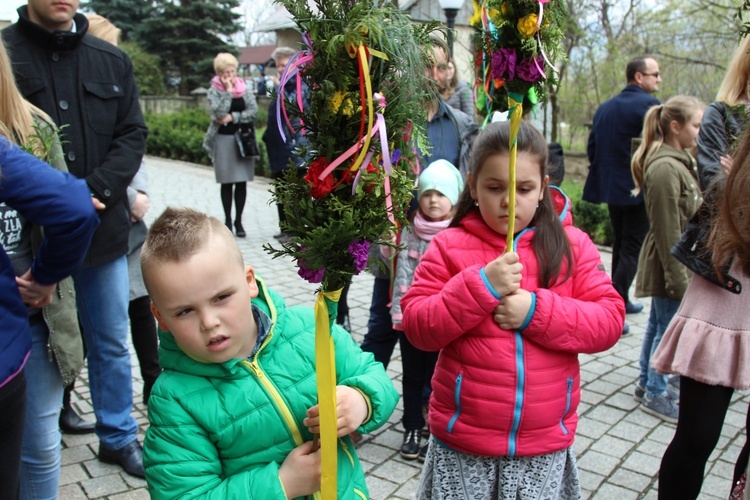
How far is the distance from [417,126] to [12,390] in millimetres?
1367

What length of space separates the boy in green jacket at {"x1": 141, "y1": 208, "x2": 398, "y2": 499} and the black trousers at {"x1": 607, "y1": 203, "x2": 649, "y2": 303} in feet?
14.2

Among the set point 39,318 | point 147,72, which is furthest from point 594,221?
point 147,72

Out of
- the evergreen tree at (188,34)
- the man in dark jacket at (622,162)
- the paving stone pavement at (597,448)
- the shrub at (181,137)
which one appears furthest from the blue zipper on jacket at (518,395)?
the evergreen tree at (188,34)

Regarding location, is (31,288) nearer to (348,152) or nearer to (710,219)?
(348,152)

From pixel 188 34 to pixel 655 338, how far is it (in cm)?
3600

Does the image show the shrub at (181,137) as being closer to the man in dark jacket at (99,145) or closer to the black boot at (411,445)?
the man in dark jacket at (99,145)

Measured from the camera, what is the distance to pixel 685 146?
4.77m

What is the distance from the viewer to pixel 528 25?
222cm

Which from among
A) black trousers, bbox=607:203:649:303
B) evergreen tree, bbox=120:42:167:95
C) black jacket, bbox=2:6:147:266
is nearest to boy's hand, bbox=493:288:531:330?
black jacket, bbox=2:6:147:266

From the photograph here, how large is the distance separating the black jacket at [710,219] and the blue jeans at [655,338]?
158cm

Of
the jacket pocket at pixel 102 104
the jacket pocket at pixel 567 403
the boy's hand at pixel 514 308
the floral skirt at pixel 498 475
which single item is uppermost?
the jacket pocket at pixel 102 104

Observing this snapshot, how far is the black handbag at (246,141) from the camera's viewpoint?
950 cm

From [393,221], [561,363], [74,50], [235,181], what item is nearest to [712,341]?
[561,363]

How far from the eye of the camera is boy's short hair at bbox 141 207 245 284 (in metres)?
1.91
